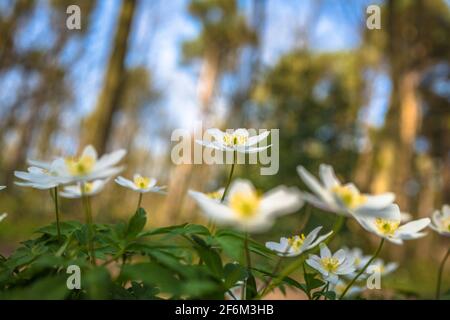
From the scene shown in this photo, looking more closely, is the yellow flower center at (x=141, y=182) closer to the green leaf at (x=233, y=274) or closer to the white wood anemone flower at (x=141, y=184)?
the white wood anemone flower at (x=141, y=184)

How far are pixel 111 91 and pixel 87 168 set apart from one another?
5.22 metres

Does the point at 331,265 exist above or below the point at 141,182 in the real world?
below

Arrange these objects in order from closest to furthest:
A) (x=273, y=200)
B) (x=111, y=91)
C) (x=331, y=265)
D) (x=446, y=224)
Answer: (x=273, y=200)
(x=331, y=265)
(x=446, y=224)
(x=111, y=91)

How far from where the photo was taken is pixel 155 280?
50 centimetres

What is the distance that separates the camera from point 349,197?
542mm

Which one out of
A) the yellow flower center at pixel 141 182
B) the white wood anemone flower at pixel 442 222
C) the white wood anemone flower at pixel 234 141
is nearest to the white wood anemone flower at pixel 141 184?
the yellow flower center at pixel 141 182

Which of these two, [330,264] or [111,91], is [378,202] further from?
[111,91]

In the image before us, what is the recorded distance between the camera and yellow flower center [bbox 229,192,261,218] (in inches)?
20.3

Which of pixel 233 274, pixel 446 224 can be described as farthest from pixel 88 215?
pixel 446 224

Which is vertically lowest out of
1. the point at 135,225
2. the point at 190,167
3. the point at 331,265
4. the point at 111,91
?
the point at 190,167

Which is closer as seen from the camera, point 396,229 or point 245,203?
point 245,203

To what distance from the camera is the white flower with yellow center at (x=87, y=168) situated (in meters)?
0.57

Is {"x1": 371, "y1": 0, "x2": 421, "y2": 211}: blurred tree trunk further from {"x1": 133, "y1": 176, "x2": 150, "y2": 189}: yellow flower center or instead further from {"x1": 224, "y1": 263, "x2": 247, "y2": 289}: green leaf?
{"x1": 224, "y1": 263, "x2": 247, "y2": 289}: green leaf
